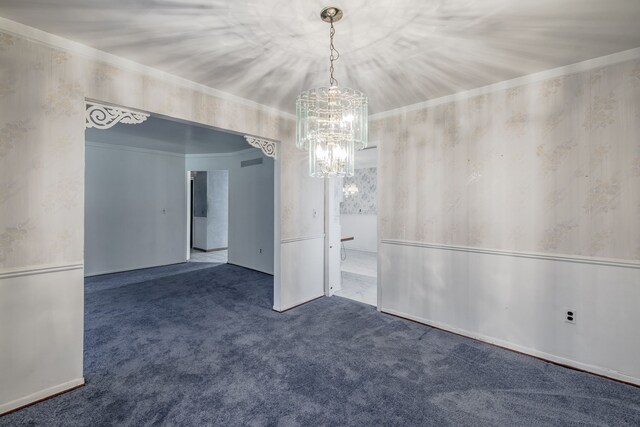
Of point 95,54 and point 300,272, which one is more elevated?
Result: point 95,54

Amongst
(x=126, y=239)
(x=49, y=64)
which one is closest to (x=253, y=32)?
(x=49, y=64)

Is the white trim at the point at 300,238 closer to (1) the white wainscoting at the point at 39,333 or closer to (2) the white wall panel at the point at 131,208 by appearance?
(1) the white wainscoting at the point at 39,333

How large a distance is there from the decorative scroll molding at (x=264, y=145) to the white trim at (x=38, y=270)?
202 cm

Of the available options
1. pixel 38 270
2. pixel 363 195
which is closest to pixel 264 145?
pixel 38 270

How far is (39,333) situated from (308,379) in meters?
1.94

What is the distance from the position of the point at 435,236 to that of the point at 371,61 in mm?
1966

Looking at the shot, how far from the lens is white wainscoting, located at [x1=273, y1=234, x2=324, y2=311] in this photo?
3.64 m

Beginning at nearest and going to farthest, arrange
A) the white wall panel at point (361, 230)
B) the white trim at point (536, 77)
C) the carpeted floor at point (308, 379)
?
1. the carpeted floor at point (308, 379)
2. the white trim at point (536, 77)
3. the white wall panel at point (361, 230)

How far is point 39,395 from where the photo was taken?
1956 mm

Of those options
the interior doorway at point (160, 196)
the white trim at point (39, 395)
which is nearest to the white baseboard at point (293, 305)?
the interior doorway at point (160, 196)

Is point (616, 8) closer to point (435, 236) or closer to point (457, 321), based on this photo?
point (435, 236)

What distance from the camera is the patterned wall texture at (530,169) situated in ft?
7.34

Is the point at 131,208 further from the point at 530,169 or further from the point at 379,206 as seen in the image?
the point at 530,169

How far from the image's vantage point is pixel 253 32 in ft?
6.26
